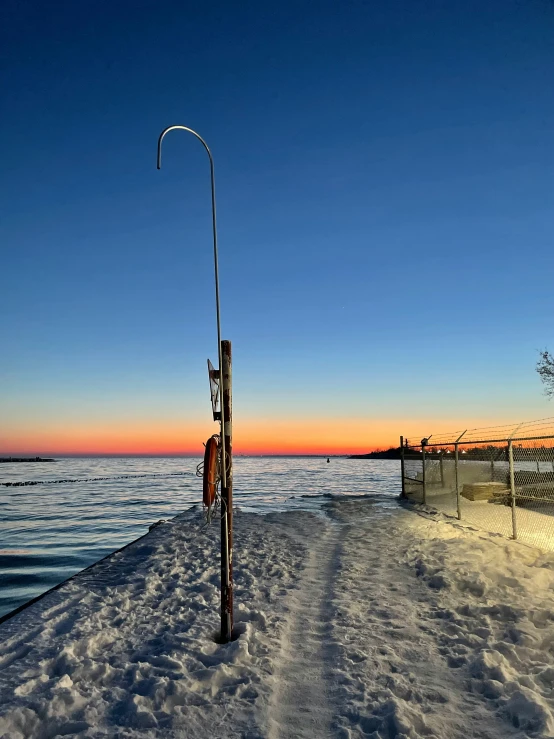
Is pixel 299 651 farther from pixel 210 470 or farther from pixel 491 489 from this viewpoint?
→ pixel 491 489

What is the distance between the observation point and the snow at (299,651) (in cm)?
420

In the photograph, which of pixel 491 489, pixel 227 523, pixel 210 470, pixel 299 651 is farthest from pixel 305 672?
pixel 491 489

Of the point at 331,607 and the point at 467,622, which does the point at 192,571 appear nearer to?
the point at 331,607

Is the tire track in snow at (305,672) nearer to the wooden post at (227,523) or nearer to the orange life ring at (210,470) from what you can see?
the wooden post at (227,523)

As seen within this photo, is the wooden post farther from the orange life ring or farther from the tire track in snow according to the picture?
the tire track in snow

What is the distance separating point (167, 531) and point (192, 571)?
20.3 feet

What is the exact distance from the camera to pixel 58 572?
12469 millimetres

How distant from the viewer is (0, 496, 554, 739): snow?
420 centimetres

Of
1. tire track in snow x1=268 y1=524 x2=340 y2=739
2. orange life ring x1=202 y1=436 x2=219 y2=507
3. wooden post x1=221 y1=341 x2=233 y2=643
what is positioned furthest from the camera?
orange life ring x1=202 y1=436 x2=219 y2=507

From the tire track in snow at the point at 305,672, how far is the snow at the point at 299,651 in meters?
0.02

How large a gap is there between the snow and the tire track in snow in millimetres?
20

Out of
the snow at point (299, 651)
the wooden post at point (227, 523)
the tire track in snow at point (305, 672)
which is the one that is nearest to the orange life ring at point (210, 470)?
the wooden post at point (227, 523)

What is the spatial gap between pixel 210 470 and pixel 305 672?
2539mm

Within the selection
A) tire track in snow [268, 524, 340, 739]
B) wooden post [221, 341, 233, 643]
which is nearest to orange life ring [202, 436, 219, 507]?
wooden post [221, 341, 233, 643]
